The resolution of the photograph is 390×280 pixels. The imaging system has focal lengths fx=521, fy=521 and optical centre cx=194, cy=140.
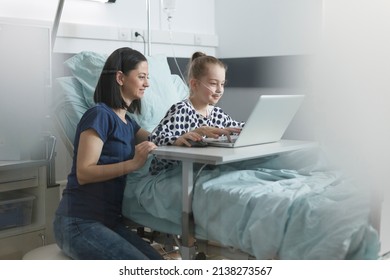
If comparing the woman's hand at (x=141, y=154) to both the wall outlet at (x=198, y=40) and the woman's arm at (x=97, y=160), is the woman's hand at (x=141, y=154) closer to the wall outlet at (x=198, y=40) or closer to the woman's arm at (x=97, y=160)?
the woman's arm at (x=97, y=160)

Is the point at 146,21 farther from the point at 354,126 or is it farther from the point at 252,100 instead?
the point at 354,126

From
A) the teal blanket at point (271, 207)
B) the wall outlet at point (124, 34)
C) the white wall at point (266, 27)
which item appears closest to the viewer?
the teal blanket at point (271, 207)

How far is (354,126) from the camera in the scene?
4.27 ft

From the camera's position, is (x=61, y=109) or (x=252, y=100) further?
(x=61, y=109)

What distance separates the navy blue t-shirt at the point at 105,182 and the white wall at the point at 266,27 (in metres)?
0.33

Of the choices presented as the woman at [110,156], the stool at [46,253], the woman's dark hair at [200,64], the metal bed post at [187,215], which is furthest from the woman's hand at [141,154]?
the stool at [46,253]

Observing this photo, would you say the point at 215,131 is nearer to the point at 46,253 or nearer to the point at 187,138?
the point at 187,138

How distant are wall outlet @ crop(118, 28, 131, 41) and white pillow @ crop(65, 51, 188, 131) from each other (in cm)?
6

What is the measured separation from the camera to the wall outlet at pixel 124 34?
140 centimetres

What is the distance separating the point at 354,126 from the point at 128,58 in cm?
61

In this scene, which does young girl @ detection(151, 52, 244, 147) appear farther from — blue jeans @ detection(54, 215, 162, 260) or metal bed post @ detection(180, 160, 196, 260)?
blue jeans @ detection(54, 215, 162, 260)

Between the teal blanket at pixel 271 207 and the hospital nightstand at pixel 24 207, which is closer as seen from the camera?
the teal blanket at pixel 271 207

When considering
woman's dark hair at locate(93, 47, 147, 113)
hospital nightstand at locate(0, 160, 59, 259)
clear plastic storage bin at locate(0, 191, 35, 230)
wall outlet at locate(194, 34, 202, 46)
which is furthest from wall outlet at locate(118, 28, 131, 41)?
clear plastic storage bin at locate(0, 191, 35, 230)

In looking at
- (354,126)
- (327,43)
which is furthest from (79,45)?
(354,126)
